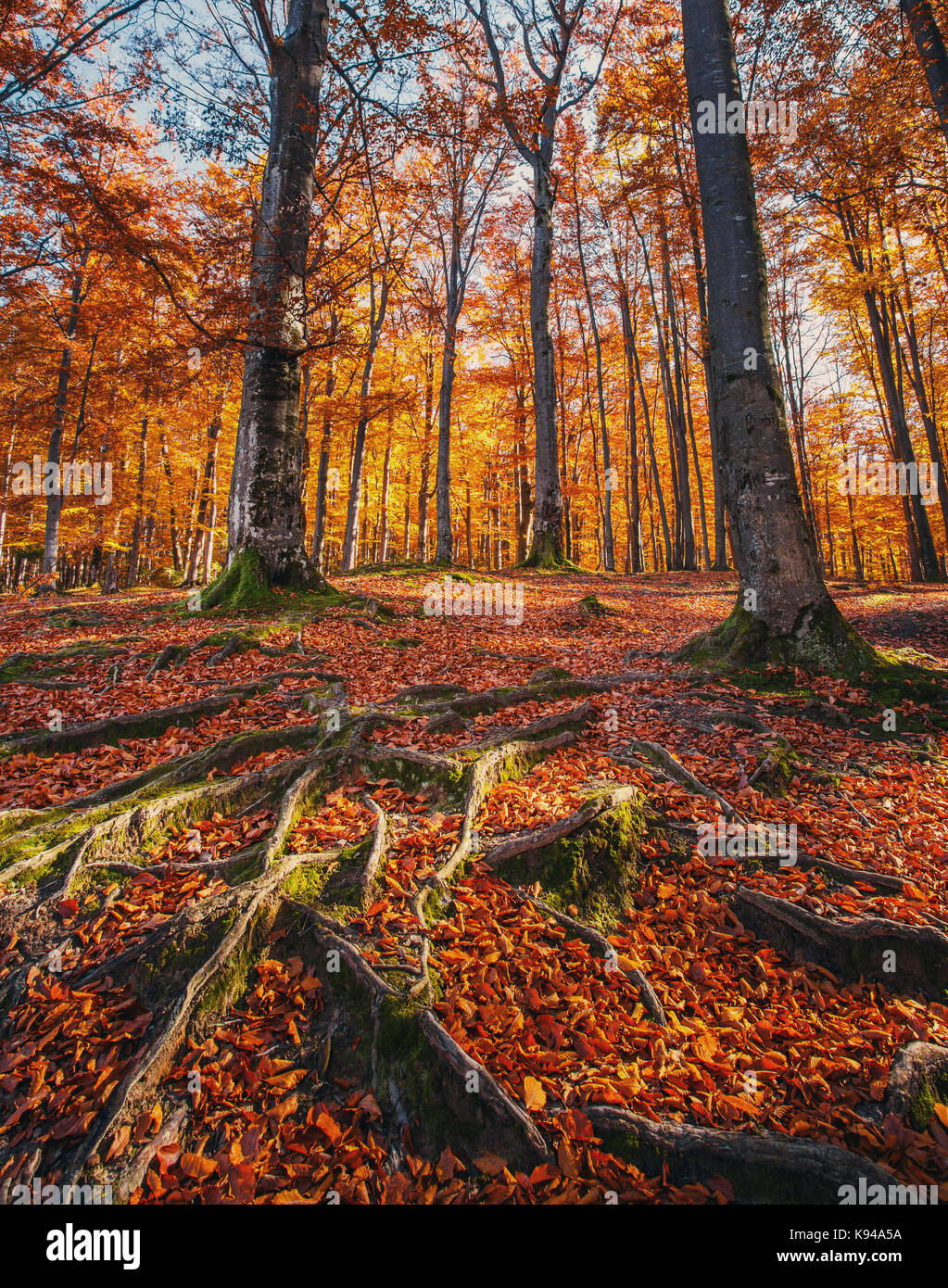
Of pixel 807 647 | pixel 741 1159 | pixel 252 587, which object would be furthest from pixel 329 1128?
pixel 252 587

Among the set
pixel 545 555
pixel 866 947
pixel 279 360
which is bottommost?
pixel 866 947

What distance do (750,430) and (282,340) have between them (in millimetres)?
6577

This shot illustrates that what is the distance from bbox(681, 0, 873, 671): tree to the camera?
5.43m

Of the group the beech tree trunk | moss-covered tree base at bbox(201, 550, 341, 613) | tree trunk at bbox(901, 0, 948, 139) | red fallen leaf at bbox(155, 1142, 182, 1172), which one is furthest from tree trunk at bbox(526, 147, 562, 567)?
red fallen leaf at bbox(155, 1142, 182, 1172)

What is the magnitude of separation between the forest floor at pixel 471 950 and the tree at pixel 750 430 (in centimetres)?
76

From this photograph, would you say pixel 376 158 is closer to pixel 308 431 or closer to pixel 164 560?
pixel 308 431

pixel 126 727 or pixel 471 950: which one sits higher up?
pixel 126 727

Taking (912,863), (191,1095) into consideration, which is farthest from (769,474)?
(191,1095)

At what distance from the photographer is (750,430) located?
18.0 feet

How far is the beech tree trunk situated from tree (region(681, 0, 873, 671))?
551 centimetres

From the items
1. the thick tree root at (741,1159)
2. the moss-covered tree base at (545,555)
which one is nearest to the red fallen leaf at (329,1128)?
the thick tree root at (741,1159)

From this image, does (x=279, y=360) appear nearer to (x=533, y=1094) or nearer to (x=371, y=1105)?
(x=371, y=1105)

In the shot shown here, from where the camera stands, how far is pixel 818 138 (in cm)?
970

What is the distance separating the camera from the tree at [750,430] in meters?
5.43
